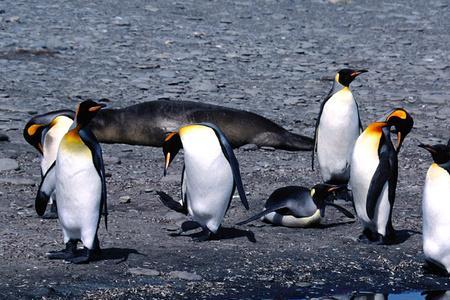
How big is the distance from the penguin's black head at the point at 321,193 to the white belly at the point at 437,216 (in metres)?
0.92

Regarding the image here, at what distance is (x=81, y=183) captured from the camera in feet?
20.1

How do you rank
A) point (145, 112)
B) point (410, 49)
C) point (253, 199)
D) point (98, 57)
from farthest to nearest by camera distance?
point (410, 49) < point (98, 57) < point (145, 112) < point (253, 199)

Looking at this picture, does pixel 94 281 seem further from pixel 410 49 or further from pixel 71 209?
pixel 410 49

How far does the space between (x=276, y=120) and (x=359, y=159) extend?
11.7ft

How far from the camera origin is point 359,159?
22.8 feet

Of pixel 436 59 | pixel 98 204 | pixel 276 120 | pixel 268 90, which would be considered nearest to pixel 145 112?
pixel 276 120

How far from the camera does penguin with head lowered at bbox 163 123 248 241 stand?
22.3ft

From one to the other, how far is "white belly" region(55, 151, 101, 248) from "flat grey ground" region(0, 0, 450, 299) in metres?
0.21

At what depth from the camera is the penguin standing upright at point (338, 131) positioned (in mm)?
8109

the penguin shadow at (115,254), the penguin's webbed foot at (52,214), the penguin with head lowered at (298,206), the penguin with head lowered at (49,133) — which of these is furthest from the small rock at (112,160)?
the penguin shadow at (115,254)

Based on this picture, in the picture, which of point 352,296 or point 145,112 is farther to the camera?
point 145,112

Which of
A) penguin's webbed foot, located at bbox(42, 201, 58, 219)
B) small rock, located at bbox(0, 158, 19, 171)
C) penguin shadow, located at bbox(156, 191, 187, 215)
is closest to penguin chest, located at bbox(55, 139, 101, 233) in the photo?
penguin shadow, located at bbox(156, 191, 187, 215)

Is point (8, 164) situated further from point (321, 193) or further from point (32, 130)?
point (321, 193)

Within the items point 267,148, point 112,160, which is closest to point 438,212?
point 112,160
